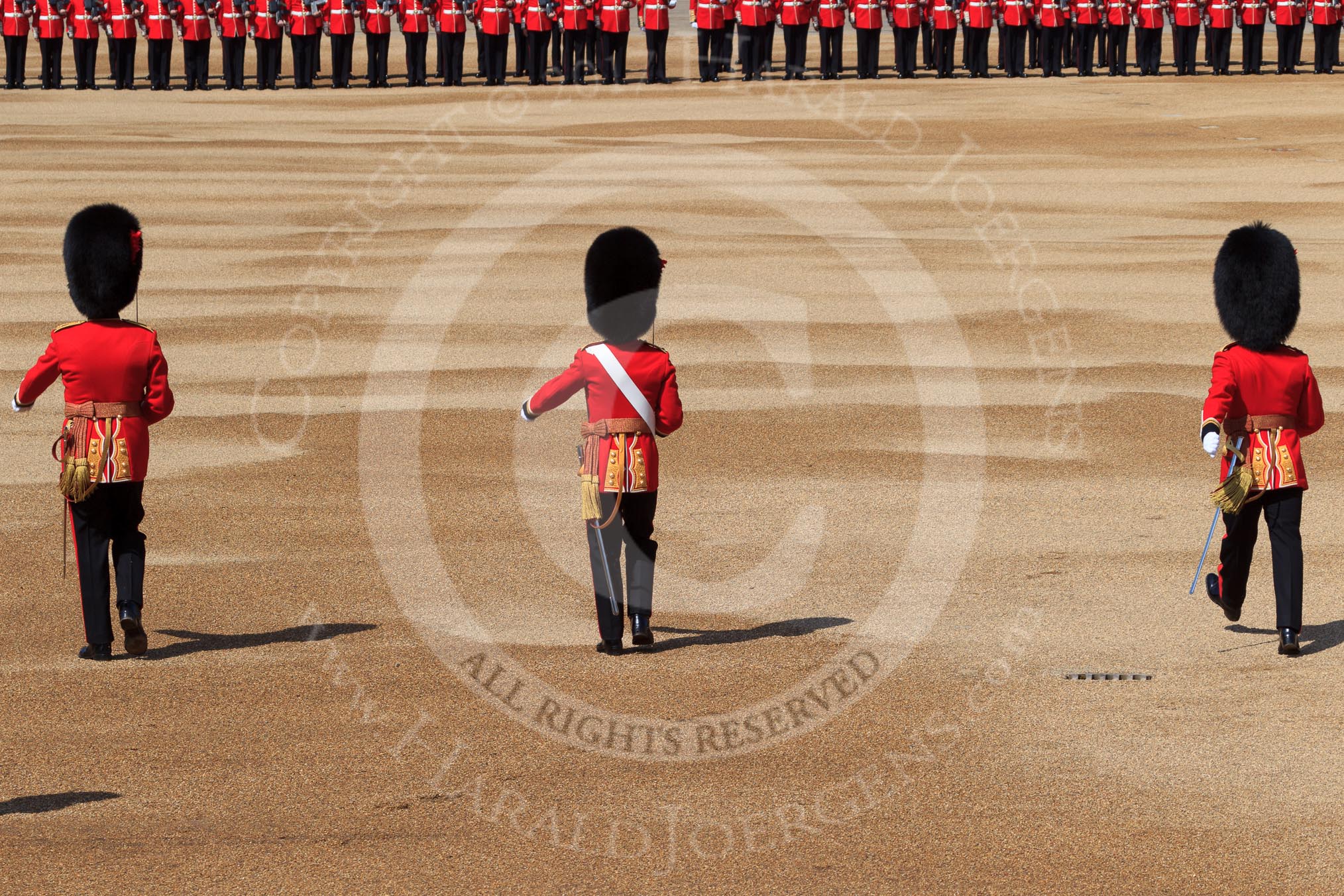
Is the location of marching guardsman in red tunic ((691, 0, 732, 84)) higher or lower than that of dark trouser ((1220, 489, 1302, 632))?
higher

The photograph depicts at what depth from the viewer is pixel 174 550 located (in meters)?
7.93

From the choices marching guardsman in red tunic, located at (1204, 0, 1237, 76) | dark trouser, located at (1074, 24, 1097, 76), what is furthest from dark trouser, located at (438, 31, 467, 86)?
marching guardsman in red tunic, located at (1204, 0, 1237, 76)

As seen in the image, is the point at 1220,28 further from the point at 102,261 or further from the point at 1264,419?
the point at 102,261

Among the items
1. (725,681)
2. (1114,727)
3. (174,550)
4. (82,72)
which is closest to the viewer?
(1114,727)

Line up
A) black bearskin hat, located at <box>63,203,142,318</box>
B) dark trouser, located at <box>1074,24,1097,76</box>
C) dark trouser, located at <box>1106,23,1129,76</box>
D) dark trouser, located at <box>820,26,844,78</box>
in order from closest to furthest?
1. black bearskin hat, located at <box>63,203,142,318</box>
2. dark trouser, located at <box>820,26,844,78</box>
3. dark trouser, located at <box>1106,23,1129,76</box>
4. dark trouser, located at <box>1074,24,1097,76</box>

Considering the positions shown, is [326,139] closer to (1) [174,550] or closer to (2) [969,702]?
(1) [174,550]

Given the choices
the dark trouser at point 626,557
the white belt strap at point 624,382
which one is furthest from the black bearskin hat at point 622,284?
the dark trouser at point 626,557

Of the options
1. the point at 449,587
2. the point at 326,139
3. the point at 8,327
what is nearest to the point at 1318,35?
the point at 326,139

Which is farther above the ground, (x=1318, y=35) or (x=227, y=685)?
(x=1318, y=35)

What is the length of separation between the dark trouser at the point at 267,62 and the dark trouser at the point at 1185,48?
33.4ft

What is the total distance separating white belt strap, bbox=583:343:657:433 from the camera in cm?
652

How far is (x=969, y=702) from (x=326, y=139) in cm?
1433

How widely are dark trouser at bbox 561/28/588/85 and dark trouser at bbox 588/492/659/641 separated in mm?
17490

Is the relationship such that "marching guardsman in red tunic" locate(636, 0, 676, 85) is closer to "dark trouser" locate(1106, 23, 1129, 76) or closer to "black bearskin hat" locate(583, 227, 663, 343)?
"dark trouser" locate(1106, 23, 1129, 76)
